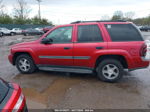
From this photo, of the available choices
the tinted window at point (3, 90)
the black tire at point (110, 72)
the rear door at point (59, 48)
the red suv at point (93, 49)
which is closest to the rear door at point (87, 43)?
the red suv at point (93, 49)

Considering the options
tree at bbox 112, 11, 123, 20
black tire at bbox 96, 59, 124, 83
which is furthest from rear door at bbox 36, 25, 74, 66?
tree at bbox 112, 11, 123, 20

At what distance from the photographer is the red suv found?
387 cm

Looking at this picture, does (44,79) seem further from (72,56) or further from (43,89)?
(72,56)

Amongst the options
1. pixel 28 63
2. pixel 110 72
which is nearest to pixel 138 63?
pixel 110 72

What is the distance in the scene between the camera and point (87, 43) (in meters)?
4.07

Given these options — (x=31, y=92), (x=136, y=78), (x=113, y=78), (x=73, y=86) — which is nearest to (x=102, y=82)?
(x=113, y=78)

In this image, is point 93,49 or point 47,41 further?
point 47,41

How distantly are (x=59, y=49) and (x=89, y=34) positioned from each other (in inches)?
41.3

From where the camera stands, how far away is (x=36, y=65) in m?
4.82

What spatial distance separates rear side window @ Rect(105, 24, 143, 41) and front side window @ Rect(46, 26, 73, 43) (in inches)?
46.6

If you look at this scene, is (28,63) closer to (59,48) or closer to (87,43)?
(59,48)

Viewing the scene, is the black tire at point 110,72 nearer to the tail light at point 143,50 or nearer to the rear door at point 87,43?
the rear door at point 87,43

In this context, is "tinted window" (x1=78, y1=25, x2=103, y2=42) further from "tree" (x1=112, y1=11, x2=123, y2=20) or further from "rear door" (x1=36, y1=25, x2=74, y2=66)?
"tree" (x1=112, y1=11, x2=123, y2=20)

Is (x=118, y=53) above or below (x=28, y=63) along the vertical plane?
above
